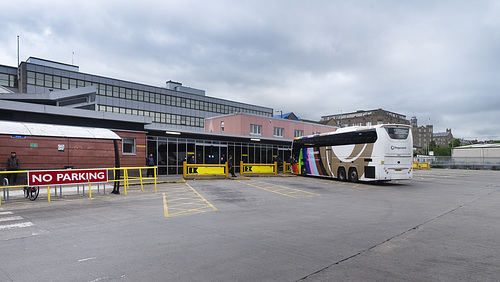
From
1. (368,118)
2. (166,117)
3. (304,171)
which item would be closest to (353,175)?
(304,171)

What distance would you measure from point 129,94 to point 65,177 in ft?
146

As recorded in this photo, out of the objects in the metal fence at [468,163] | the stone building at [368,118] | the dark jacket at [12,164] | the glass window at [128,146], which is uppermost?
the stone building at [368,118]

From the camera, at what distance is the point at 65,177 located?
1371cm

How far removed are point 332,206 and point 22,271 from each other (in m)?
9.62

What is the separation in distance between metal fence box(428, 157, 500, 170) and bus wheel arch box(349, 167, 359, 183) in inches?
1479

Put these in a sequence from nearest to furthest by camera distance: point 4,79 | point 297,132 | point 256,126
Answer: point 256,126
point 4,79
point 297,132

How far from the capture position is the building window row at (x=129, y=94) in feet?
152

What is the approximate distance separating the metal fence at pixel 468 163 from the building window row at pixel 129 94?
39.1 m

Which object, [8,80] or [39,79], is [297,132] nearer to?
[39,79]

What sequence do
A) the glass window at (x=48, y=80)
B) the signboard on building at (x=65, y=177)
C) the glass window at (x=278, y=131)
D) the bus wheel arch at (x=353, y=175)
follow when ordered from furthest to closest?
the glass window at (x=48, y=80)
the glass window at (x=278, y=131)
the bus wheel arch at (x=353, y=175)
the signboard on building at (x=65, y=177)

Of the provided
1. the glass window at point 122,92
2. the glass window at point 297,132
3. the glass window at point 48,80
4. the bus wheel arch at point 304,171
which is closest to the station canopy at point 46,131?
the bus wheel arch at point 304,171

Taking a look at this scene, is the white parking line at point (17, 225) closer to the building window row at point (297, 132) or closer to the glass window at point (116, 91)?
the building window row at point (297, 132)

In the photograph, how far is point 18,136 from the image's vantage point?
646 inches

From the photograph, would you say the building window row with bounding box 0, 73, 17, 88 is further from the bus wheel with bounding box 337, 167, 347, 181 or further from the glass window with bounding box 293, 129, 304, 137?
the bus wheel with bounding box 337, 167, 347, 181
